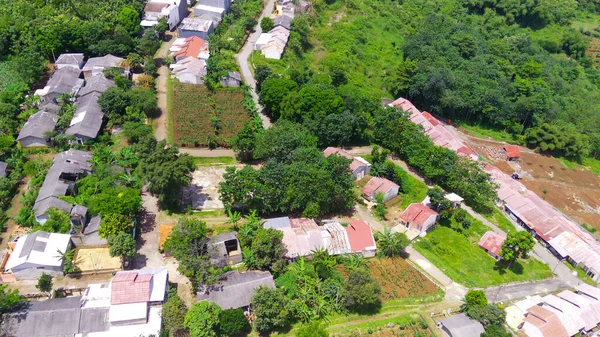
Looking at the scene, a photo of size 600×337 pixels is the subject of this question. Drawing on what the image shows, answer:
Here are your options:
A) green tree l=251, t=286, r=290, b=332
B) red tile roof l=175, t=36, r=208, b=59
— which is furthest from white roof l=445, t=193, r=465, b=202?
red tile roof l=175, t=36, r=208, b=59

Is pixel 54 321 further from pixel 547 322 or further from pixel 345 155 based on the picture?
pixel 547 322

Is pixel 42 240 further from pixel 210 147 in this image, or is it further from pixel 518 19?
pixel 518 19

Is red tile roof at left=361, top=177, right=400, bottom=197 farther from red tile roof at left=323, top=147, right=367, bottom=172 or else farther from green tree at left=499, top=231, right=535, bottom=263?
green tree at left=499, top=231, right=535, bottom=263

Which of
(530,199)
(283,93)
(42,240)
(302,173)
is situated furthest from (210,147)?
(530,199)

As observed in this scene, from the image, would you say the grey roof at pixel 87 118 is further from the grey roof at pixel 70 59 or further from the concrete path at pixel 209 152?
the concrete path at pixel 209 152

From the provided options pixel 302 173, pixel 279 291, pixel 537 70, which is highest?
pixel 537 70

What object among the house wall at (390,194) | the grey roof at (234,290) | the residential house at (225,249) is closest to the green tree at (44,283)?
the grey roof at (234,290)

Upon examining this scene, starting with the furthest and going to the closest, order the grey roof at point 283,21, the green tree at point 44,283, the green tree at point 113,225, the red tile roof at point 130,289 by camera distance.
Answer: the grey roof at point 283,21, the green tree at point 113,225, the green tree at point 44,283, the red tile roof at point 130,289
